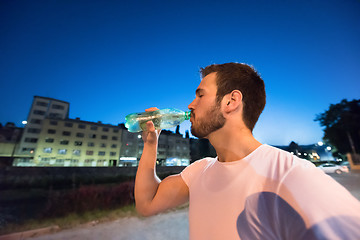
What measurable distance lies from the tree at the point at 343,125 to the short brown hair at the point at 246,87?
36564 millimetres

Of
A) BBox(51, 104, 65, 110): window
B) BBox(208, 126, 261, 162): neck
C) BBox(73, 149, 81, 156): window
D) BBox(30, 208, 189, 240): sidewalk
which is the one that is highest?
BBox(51, 104, 65, 110): window

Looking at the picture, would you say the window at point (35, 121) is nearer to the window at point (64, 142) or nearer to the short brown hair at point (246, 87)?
the window at point (64, 142)

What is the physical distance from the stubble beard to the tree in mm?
36992

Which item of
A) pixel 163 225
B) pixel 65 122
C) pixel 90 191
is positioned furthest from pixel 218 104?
pixel 65 122

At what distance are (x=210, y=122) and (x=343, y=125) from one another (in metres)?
38.3

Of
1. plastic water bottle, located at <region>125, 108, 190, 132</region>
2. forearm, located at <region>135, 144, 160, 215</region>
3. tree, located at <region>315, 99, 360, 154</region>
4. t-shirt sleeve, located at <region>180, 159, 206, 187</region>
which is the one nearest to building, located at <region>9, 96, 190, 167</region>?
plastic water bottle, located at <region>125, 108, 190, 132</region>

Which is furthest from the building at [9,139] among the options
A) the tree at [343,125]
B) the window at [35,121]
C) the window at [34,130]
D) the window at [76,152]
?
the tree at [343,125]

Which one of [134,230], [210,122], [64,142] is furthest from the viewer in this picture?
[64,142]

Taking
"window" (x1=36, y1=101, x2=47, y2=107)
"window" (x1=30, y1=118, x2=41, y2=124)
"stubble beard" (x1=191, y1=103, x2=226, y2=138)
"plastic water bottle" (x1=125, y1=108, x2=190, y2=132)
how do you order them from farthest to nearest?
"window" (x1=36, y1=101, x2=47, y2=107) → "window" (x1=30, y1=118, x2=41, y2=124) → "plastic water bottle" (x1=125, y1=108, x2=190, y2=132) → "stubble beard" (x1=191, y1=103, x2=226, y2=138)

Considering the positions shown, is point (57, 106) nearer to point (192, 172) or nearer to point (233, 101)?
point (192, 172)

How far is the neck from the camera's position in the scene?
124 centimetres

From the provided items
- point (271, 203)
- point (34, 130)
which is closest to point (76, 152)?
point (34, 130)

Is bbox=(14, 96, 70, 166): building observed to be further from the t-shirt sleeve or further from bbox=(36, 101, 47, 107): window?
the t-shirt sleeve

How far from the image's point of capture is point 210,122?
1407 mm
